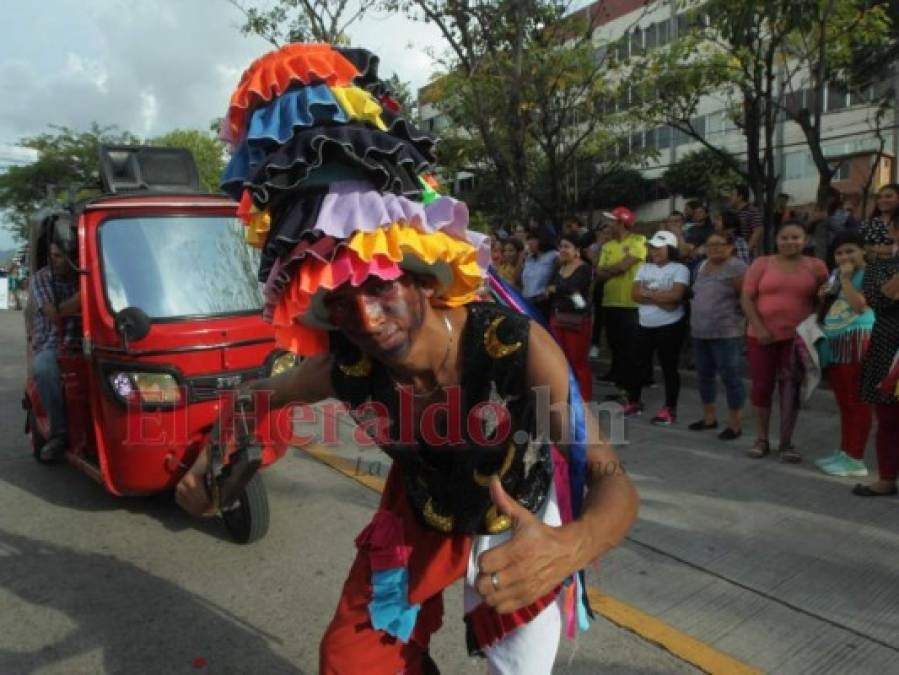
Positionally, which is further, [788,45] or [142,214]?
[788,45]

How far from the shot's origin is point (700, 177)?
29422 mm

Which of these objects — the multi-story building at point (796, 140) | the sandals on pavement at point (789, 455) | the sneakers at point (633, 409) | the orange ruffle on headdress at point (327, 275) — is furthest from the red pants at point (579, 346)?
the multi-story building at point (796, 140)

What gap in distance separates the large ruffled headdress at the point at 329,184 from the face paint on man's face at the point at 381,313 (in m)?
0.04

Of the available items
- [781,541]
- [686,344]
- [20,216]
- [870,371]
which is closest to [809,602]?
[781,541]

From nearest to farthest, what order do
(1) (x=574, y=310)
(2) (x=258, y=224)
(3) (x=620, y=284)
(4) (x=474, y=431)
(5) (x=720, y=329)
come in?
(2) (x=258, y=224), (4) (x=474, y=431), (5) (x=720, y=329), (1) (x=574, y=310), (3) (x=620, y=284)

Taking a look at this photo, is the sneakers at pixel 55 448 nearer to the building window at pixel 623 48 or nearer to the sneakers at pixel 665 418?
the sneakers at pixel 665 418

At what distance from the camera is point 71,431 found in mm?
4895

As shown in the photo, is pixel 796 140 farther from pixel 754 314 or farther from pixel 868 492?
pixel 868 492

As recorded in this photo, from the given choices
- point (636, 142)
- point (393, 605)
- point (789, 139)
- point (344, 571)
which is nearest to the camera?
point (393, 605)

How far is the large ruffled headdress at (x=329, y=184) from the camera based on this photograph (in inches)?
59.3

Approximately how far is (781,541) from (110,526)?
3.72 meters

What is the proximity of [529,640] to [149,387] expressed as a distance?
9.22 feet

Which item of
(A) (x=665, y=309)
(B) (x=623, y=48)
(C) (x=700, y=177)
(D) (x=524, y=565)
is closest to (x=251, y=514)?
(D) (x=524, y=565)

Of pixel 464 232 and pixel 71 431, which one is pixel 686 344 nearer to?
pixel 71 431
